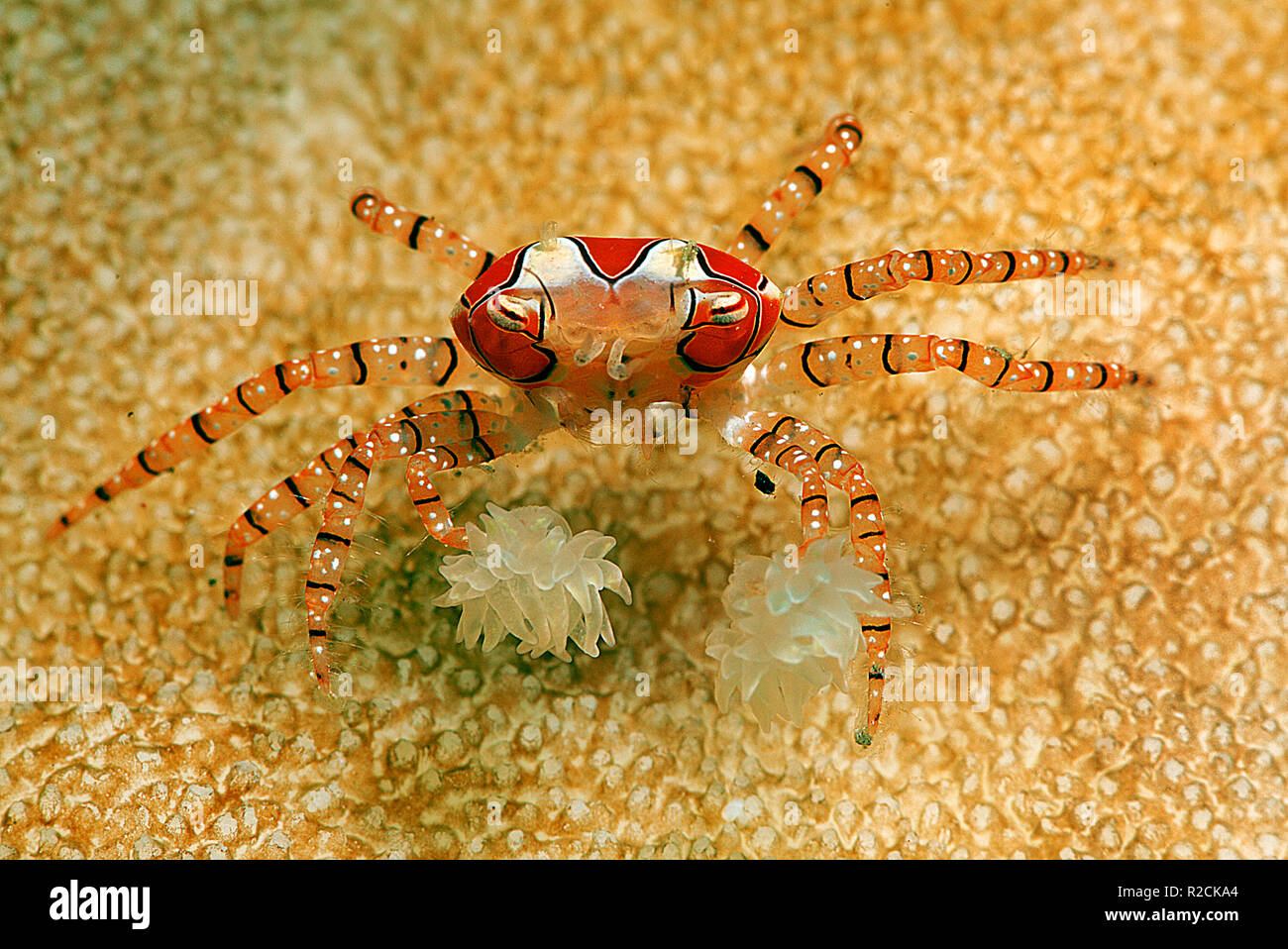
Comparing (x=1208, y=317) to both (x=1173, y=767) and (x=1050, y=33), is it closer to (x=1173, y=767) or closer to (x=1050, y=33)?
(x=1050, y=33)

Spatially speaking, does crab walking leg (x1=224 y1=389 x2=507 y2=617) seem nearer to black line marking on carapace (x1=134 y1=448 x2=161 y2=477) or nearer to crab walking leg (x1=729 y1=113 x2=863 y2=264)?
black line marking on carapace (x1=134 y1=448 x2=161 y2=477)

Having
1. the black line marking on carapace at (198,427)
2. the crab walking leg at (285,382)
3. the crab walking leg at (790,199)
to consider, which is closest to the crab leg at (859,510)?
the crab walking leg at (790,199)

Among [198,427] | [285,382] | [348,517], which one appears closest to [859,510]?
[348,517]

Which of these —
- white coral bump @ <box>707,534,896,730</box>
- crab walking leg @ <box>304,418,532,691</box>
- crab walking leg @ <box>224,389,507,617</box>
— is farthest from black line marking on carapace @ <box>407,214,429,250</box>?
white coral bump @ <box>707,534,896,730</box>

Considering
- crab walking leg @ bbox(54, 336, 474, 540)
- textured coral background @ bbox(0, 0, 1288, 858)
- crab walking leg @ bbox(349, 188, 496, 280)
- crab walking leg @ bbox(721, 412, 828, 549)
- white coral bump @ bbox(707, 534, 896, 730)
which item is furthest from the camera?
crab walking leg @ bbox(349, 188, 496, 280)

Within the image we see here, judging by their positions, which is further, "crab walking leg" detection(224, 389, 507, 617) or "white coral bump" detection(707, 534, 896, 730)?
"crab walking leg" detection(224, 389, 507, 617)

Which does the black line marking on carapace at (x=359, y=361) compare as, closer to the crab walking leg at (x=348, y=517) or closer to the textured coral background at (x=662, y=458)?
the crab walking leg at (x=348, y=517)

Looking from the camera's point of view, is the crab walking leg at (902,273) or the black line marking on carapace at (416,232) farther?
the black line marking on carapace at (416,232)
